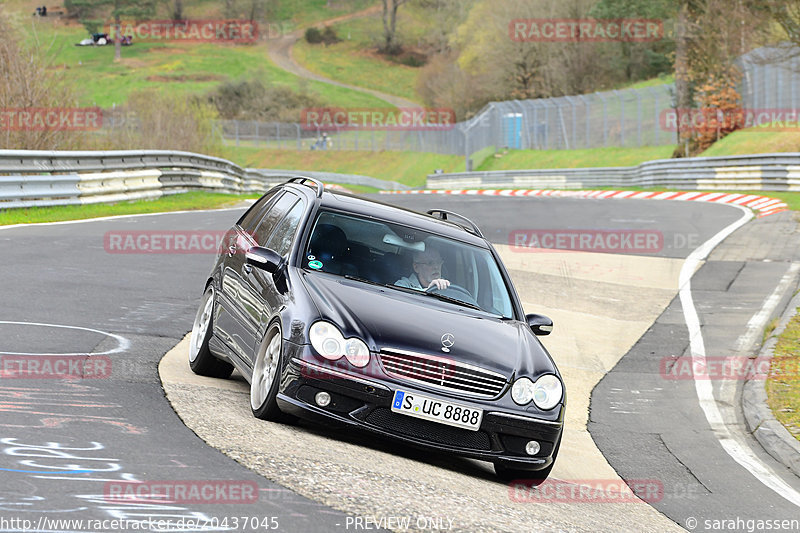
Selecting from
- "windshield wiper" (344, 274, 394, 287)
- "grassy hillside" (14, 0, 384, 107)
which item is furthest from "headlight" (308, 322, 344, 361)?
"grassy hillside" (14, 0, 384, 107)

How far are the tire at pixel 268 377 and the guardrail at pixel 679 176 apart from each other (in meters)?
28.6

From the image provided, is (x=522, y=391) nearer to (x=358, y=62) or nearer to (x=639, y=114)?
(x=639, y=114)

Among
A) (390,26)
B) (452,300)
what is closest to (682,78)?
(452,300)

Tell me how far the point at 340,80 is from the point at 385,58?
12927 mm

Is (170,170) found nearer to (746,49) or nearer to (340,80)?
(746,49)

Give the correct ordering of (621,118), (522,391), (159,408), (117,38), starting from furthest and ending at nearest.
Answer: (117,38)
(621,118)
(159,408)
(522,391)

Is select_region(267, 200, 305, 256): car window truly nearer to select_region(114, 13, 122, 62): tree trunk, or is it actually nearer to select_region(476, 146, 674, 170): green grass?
→ select_region(476, 146, 674, 170): green grass

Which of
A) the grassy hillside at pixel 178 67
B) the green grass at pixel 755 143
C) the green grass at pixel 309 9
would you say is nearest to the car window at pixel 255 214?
the green grass at pixel 755 143

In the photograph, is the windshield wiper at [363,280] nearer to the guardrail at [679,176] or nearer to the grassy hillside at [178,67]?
the guardrail at [679,176]

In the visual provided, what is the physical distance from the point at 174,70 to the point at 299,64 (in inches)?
833

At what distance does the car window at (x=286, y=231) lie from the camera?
27.1 feet

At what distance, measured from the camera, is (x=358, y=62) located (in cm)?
15325

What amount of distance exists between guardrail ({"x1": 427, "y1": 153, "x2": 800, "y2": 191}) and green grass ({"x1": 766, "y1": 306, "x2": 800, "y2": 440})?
21.6 metres

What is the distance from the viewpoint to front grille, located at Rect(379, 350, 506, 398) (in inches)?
270
